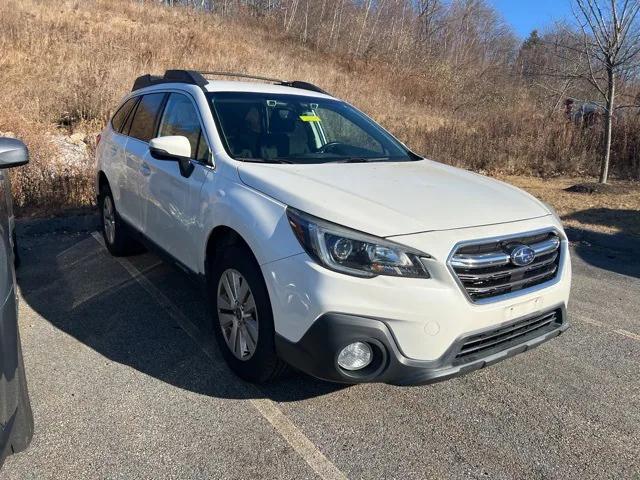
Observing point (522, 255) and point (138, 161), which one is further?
point (138, 161)

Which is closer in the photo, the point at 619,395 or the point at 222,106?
the point at 619,395

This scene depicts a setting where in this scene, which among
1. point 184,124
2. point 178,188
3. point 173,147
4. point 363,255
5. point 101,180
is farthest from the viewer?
point 101,180

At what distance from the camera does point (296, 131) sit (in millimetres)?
3932

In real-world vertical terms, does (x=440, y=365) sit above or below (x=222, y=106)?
below

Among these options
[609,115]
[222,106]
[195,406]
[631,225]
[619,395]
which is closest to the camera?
[195,406]

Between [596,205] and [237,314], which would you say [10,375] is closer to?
[237,314]

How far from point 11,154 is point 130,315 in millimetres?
2052

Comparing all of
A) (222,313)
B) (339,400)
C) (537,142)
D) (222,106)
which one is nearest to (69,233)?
(222,106)

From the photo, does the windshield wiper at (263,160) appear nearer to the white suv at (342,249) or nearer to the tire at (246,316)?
the white suv at (342,249)

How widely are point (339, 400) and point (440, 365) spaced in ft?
2.55

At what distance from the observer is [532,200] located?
3.32 m

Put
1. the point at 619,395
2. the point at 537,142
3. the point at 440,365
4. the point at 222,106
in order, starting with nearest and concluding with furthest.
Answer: the point at 440,365, the point at 619,395, the point at 222,106, the point at 537,142

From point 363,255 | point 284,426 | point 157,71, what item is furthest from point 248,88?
point 157,71

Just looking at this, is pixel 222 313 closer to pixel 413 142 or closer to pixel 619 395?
pixel 619 395
